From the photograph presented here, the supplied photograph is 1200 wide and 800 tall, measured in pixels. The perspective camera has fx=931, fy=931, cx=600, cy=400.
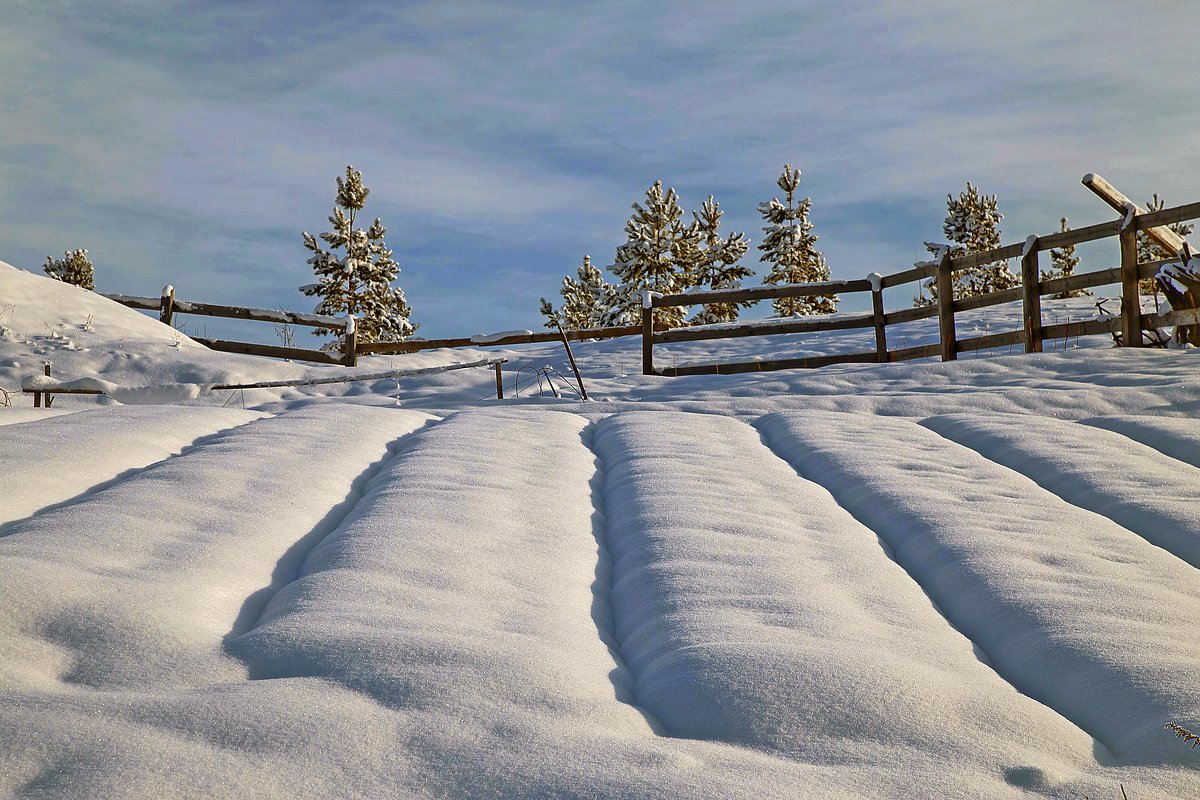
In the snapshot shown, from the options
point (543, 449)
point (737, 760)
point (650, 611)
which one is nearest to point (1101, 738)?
point (737, 760)

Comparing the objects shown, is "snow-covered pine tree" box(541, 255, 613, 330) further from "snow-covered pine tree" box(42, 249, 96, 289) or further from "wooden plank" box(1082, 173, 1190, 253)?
"wooden plank" box(1082, 173, 1190, 253)

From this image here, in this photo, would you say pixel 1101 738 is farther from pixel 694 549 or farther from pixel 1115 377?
pixel 1115 377

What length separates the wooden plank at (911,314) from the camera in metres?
12.7

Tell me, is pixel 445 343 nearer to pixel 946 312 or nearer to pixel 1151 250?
pixel 946 312

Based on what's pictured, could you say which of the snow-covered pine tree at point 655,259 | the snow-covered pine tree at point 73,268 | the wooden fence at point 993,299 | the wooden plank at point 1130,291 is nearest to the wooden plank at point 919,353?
the wooden fence at point 993,299

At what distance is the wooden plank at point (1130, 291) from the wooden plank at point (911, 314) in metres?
2.62

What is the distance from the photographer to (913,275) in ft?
42.8

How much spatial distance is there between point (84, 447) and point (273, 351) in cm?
1090

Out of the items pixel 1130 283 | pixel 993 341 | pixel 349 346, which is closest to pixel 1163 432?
pixel 1130 283

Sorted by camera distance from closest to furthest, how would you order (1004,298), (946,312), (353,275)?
(1004,298) < (946,312) < (353,275)

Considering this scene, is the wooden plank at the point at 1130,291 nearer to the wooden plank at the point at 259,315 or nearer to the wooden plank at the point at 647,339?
the wooden plank at the point at 647,339

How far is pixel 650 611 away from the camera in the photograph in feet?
9.88

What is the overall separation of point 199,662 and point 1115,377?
26.4ft

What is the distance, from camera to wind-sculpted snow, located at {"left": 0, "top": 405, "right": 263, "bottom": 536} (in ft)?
13.3
